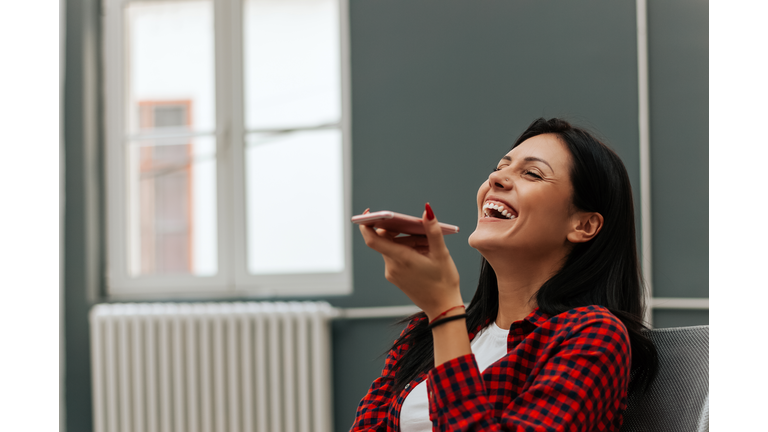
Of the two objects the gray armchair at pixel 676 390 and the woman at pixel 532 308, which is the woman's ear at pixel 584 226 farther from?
the gray armchair at pixel 676 390

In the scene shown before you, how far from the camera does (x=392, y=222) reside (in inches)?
32.9

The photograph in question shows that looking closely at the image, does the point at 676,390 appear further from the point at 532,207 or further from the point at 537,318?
the point at 532,207

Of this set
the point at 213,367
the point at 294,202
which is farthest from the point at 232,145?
the point at 213,367

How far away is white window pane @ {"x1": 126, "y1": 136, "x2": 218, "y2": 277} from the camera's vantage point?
2.75 meters

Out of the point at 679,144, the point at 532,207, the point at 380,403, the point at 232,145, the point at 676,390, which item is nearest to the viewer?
the point at 676,390

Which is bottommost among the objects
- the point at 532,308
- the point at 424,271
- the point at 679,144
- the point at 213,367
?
the point at 213,367

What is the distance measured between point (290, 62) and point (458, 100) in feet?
2.95

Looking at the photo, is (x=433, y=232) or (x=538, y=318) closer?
(x=433, y=232)

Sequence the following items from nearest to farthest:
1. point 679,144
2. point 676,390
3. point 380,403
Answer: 1. point 676,390
2. point 380,403
3. point 679,144

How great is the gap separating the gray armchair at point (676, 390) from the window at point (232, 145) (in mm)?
1711

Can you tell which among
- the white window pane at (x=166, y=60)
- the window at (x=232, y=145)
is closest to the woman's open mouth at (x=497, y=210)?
the window at (x=232, y=145)

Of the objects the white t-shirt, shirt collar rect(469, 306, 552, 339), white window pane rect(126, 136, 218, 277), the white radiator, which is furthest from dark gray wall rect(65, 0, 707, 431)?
shirt collar rect(469, 306, 552, 339)

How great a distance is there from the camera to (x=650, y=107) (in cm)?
224

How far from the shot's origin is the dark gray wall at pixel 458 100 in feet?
7.39
